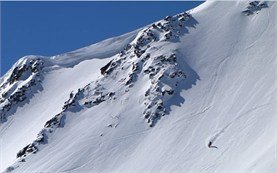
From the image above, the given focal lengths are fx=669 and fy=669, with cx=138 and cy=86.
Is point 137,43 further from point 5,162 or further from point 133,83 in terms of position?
point 5,162

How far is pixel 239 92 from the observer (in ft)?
221

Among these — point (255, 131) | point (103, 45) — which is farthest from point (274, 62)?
point (103, 45)

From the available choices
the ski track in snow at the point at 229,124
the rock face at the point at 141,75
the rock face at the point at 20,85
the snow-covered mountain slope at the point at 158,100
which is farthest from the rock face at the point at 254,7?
the rock face at the point at 20,85

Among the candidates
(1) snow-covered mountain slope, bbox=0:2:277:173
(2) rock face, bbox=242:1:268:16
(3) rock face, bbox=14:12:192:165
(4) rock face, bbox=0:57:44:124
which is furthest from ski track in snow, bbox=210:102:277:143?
(4) rock face, bbox=0:57:44:124

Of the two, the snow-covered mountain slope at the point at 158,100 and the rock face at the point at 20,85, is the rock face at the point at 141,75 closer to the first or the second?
the snow-covered mountain slope at the point at 158,100

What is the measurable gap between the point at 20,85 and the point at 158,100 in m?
22.8

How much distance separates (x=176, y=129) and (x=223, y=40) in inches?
688

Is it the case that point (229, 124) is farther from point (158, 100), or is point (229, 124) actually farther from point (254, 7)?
point (254, 7)

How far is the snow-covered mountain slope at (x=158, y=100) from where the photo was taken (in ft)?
200

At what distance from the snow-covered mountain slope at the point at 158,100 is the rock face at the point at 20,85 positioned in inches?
5.8

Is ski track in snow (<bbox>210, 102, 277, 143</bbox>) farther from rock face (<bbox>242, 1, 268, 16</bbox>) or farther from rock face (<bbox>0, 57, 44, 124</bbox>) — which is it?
rock face (<bbox>0, 57, 44, 124</bbox>)

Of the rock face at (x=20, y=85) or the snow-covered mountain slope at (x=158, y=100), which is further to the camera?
the rock face at (x=20, y=85)

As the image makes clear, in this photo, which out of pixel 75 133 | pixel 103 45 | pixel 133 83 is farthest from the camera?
pixel 103 45

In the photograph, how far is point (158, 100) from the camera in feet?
229
